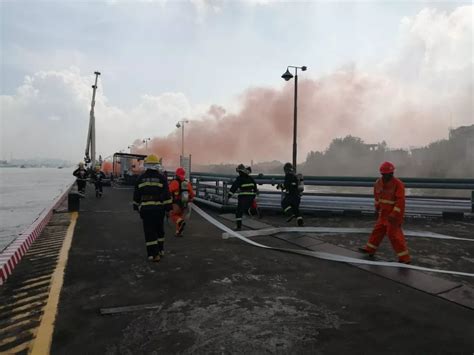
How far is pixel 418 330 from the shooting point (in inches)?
120

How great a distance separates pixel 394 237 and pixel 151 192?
405cm

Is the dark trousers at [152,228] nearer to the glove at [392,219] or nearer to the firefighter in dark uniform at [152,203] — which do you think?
the firefighter in dark uniform at [152,203]

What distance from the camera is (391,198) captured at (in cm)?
534

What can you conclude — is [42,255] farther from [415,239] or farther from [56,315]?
[415,239]

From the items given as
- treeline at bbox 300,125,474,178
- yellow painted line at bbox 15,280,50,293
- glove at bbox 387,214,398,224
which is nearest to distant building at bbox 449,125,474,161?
treeline at bbox 300,125,474,178

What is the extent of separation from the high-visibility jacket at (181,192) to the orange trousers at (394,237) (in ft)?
13.1

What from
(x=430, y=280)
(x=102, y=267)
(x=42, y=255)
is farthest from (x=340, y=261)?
(x=42, y=255)

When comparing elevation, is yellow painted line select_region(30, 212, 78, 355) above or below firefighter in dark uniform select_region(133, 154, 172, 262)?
below

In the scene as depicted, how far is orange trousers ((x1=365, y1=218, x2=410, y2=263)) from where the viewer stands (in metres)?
5.02

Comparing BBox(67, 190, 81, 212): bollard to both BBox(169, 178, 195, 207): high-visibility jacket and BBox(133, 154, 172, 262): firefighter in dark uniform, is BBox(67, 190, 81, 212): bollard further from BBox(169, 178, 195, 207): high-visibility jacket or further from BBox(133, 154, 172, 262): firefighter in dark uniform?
BBox(133, 154, 172, 262): firefighter in dark uniform

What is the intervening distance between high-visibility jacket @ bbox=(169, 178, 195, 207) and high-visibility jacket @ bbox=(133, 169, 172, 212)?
1.60 meters

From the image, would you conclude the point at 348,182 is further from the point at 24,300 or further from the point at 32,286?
the point at 24,300

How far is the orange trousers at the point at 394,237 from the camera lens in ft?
16.5

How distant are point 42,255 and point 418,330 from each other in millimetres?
5833
